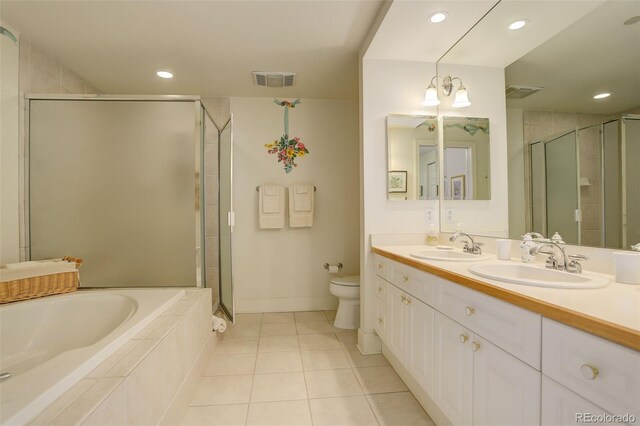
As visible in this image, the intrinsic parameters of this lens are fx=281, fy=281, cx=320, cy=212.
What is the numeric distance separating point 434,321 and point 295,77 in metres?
2.24

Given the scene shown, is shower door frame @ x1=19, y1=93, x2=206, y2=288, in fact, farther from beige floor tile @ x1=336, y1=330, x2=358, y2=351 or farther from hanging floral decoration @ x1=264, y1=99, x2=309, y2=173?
beige floor tile @ x1=336, y1=330, x2=358, y2=351

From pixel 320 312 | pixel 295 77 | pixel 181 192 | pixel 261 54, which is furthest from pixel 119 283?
pixel 295 77

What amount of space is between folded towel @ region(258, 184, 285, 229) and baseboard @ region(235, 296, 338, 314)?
79 centimetres

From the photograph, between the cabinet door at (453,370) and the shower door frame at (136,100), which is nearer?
the cabinet door at (453,370)

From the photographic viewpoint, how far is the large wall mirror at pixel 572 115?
1003mm

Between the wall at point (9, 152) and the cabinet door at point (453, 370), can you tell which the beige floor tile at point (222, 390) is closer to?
the cabinet door at point (453, 370)

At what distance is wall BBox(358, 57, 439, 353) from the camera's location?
2062mm

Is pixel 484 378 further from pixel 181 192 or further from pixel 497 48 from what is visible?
pixel 181 192

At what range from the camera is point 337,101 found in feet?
9.93

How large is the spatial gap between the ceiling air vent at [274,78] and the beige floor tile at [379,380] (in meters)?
2.39

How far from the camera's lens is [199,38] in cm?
196

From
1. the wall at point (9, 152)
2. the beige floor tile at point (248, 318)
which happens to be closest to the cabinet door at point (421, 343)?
the beige floor tile at point (248, 318)

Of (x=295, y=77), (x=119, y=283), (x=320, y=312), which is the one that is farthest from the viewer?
(x=320, y=312)

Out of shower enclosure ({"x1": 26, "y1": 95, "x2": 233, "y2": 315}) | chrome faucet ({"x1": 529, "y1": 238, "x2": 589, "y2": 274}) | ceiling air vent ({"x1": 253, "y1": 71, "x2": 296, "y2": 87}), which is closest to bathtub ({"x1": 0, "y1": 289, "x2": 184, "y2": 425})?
shower enclosure ({"x1": 26, "y1": 95, "x2": 233, "y2": 315})
